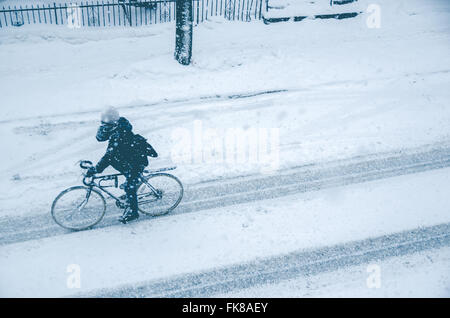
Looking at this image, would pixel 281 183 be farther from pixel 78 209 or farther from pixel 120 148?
pixel 78 209

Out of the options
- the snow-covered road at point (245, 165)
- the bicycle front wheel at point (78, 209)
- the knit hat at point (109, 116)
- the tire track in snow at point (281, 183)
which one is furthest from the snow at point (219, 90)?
the knit hat at point (109, 116)

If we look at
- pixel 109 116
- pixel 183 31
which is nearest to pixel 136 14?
pixel 183 31

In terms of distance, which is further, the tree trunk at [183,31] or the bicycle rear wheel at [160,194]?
the tree trunk at [183,31]

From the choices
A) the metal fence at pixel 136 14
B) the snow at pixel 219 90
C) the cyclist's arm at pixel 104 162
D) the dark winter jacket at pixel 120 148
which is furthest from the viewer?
the metal fence at pixel 136 14

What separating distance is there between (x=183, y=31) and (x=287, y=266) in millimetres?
7060

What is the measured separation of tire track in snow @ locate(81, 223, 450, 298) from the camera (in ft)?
17.3

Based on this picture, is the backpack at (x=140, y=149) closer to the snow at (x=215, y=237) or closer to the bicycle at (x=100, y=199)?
the bicycle at (x=100, y=199)

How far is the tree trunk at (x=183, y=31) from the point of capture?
32.6 feet

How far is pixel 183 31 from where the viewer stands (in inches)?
404

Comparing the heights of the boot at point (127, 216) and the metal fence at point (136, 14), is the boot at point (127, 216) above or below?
below

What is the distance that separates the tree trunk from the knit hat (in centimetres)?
549

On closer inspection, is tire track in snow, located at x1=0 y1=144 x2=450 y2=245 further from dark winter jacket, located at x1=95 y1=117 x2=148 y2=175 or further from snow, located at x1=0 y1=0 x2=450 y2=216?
dark winter jacket, located at x1=95 y1=117 x2=148 y2=175
